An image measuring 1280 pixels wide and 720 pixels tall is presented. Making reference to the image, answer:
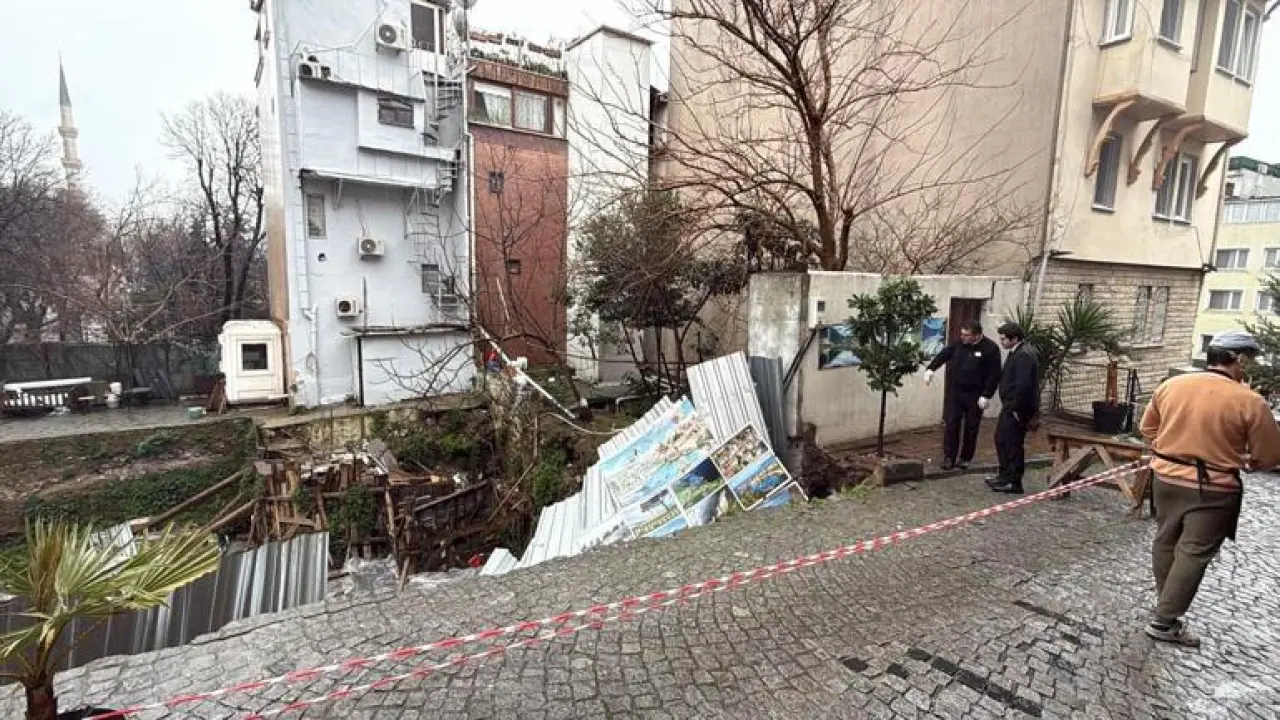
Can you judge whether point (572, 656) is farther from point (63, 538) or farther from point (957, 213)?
point (957, 213)

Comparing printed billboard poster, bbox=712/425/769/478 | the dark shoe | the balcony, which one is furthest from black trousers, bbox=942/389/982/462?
the balcony

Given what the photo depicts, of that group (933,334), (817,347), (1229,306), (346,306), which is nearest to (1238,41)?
(933,334)

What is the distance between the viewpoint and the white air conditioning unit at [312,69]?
14.9m

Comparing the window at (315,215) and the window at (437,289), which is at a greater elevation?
the window at (315,215)

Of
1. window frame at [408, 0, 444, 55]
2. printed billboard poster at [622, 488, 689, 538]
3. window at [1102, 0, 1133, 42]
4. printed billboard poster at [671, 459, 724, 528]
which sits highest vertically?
window frame at [408, 0, 444, 55]

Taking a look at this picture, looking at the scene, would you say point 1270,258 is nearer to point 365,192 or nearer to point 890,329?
point 890,329

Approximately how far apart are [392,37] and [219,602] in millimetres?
15798

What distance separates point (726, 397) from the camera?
7.30 meters

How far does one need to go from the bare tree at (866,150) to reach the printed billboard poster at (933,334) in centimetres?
163

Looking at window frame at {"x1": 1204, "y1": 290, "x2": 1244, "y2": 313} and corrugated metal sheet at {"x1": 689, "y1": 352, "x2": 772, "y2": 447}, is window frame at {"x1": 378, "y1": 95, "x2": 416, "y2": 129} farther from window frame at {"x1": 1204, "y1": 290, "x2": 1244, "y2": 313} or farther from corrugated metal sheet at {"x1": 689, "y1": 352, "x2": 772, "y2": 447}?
window frame at {"x1": 1204, "y1": 290, "x2": 1244, "y2": 313}

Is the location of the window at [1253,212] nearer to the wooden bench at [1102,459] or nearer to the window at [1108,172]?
the window at [1108,172]

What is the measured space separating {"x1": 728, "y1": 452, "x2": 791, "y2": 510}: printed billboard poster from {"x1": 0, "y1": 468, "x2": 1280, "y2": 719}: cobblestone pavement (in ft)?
4.72

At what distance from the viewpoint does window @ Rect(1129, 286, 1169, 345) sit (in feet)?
41.4

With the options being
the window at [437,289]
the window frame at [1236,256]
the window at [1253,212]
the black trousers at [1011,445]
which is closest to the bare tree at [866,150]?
the black trousers at [1011,445]
